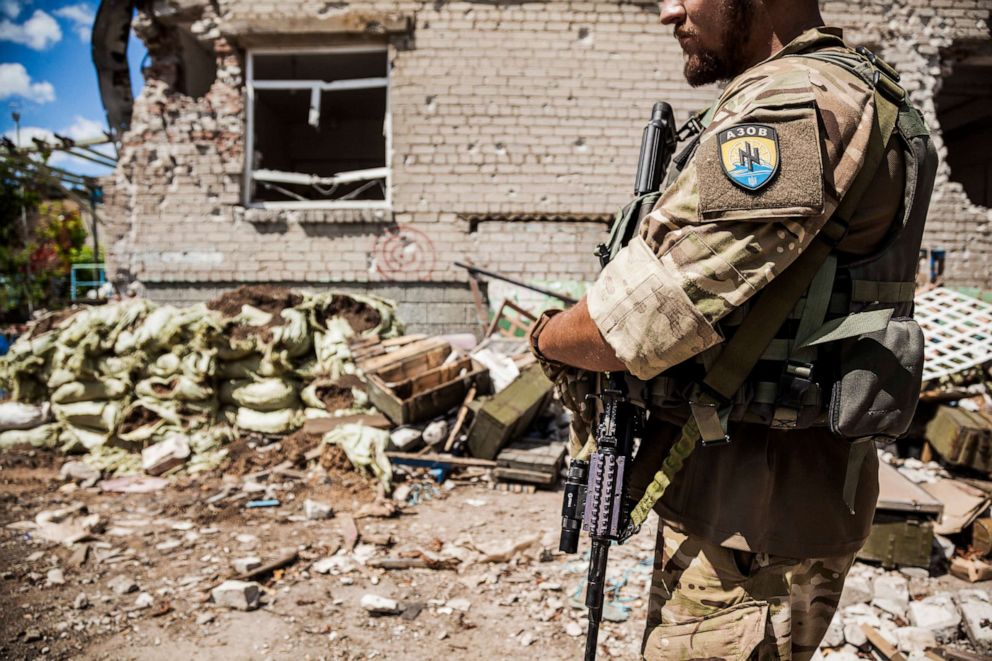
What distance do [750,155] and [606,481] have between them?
69 centimetres

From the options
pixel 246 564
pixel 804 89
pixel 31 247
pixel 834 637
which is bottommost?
pixel 246 564

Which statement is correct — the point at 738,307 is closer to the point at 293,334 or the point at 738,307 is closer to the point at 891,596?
the point at 891,596

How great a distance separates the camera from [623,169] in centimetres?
654

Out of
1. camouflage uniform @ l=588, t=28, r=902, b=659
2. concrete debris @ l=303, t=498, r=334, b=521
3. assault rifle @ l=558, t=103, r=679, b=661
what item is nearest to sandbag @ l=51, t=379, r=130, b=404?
concrete debris @ l=303, t=498, r=334, b=521

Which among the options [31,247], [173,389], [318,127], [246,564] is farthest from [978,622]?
[31,247]

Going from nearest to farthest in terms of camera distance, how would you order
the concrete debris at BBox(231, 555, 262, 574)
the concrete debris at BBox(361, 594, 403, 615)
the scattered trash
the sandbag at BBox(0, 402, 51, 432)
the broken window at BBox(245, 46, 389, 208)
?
the concrete debris at BBox(361, 594, 403, 615) < the concrete debris at BBox(231, 555, 262, 574) < the scattered trash < the sandbag at BBox(0, 402, 51, 432) < the broken window at BBox(245, 46, 389, 208)

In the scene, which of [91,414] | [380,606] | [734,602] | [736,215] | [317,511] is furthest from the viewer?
[91,414]

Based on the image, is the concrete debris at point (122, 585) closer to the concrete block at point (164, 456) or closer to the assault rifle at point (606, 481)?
the concrete block at point (164, 456)

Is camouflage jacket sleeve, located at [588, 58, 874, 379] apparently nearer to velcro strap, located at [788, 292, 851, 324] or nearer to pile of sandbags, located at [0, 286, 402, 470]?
velcro strap, located at [788, 292, 851, 324]

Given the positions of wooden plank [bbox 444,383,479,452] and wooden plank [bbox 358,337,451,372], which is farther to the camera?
wooden plank [bbox 358,337,451,372]

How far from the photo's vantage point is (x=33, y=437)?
4816 mm

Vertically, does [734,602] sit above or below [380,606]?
above

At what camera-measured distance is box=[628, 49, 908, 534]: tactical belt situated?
99cm

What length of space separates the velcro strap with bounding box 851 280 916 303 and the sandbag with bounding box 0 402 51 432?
587cm
